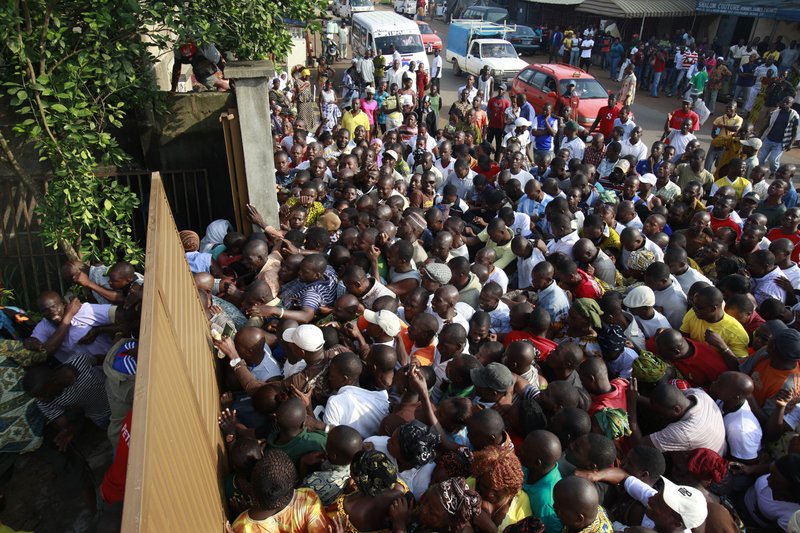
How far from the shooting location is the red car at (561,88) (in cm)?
1327

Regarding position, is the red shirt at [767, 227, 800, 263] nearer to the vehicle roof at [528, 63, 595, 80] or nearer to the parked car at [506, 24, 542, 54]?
the vehicle roof at [528, 63, 595, 80]

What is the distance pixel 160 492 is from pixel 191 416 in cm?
82

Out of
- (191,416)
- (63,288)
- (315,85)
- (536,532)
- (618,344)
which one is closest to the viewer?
(536,532)

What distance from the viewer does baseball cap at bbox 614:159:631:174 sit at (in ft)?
26.6

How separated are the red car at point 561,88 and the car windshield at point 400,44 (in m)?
5.07

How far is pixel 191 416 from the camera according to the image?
111 inches

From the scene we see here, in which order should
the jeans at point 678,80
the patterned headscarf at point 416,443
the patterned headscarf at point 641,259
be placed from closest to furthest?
the patterned headscarf at point 416,443
the patterned headscarf at point 641,259
the jeans at point 678,80

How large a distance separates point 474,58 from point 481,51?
1.56 feet

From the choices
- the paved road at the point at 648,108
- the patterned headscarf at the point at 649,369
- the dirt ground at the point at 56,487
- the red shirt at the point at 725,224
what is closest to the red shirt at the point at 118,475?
the dirt ground at the point at 56,487

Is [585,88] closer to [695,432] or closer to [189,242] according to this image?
[189,242]

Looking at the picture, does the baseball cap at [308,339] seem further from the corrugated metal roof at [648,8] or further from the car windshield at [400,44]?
the corrugated metal roof at [648,8]

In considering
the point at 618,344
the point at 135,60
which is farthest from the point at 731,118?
the point at 135,60

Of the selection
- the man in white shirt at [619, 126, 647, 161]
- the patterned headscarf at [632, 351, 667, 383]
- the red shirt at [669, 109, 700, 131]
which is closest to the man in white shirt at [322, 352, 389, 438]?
the patterned headscarf at [632, 351, 667, 383]

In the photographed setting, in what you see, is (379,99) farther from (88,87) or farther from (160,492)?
(160,492)
